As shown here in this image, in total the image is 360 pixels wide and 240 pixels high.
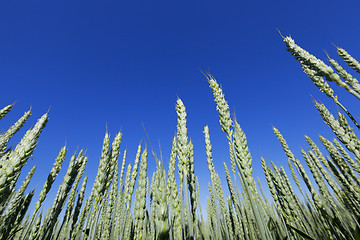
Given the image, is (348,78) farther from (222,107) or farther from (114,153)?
(114,153)

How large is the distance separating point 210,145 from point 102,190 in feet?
7.31

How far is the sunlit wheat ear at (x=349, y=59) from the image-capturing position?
3232 millimetres

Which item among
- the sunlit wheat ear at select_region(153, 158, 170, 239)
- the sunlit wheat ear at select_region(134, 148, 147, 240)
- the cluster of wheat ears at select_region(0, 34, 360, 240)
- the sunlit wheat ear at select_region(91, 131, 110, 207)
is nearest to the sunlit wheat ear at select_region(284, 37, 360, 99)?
the cluster of wheat ears at select_region(0, 34, 360, 240)

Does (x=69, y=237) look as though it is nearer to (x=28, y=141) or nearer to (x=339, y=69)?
(x=28, y=141)

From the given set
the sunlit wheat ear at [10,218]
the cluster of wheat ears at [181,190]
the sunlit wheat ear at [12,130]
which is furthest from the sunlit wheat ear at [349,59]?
the sunlit wheat ear at [12,130]

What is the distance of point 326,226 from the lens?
3.71 metres

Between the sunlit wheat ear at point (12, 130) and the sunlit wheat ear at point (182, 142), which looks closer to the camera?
the sunlit wheat ear at point (182, 142)

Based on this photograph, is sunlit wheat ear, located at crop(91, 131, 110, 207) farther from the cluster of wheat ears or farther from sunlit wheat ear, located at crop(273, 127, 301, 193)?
sunlit wheat ear, located at crop(273, 127, 301, 193)

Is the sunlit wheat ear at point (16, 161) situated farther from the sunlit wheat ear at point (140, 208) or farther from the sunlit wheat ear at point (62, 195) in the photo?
the sunlit wheat ear at point (140, 208)

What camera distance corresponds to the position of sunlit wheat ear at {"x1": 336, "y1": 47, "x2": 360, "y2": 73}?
3232 millimetres

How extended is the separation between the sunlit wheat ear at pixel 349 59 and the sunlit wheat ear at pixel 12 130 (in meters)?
10.0

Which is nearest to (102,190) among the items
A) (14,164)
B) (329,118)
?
(14,164)

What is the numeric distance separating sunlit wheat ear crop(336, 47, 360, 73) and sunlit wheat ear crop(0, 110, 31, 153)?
10.0 m

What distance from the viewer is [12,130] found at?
21.1 feet
